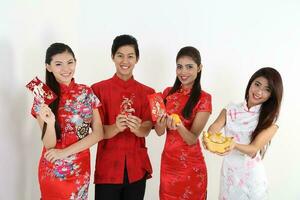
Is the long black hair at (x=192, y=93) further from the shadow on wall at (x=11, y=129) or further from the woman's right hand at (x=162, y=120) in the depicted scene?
the shadow on wall at (x=11, y=129)

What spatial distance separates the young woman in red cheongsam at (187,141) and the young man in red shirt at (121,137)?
142 mm

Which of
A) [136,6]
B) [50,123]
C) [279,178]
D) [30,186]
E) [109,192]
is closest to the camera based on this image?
[50,123]

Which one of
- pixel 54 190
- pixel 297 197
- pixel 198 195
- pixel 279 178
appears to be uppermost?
pixel 54 190

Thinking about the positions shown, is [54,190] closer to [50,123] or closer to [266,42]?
[50,123]

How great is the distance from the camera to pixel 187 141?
1.73 m

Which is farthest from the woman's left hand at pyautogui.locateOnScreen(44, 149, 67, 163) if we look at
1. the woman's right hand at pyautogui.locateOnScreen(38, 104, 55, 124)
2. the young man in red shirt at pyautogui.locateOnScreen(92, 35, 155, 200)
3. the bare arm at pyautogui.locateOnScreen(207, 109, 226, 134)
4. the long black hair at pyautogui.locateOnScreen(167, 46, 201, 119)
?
the bare arm at pyautogui.locateOnScreen(207, 109, 226, 134)

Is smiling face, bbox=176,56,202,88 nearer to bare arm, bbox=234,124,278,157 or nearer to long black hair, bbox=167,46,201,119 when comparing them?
long black hair, bbox=167,46,201,119

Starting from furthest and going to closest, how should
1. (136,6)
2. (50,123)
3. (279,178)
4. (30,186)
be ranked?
(279,178) < (136,6) < (30,186) < (50,123)

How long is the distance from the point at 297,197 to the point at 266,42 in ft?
4.36

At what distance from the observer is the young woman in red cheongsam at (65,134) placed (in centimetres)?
153

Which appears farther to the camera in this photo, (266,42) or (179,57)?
(266,42)

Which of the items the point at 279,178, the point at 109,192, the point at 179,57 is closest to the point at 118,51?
the point at 179,57

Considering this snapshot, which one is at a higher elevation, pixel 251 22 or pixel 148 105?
pixel 251 22

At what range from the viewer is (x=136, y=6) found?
231 centimetres
